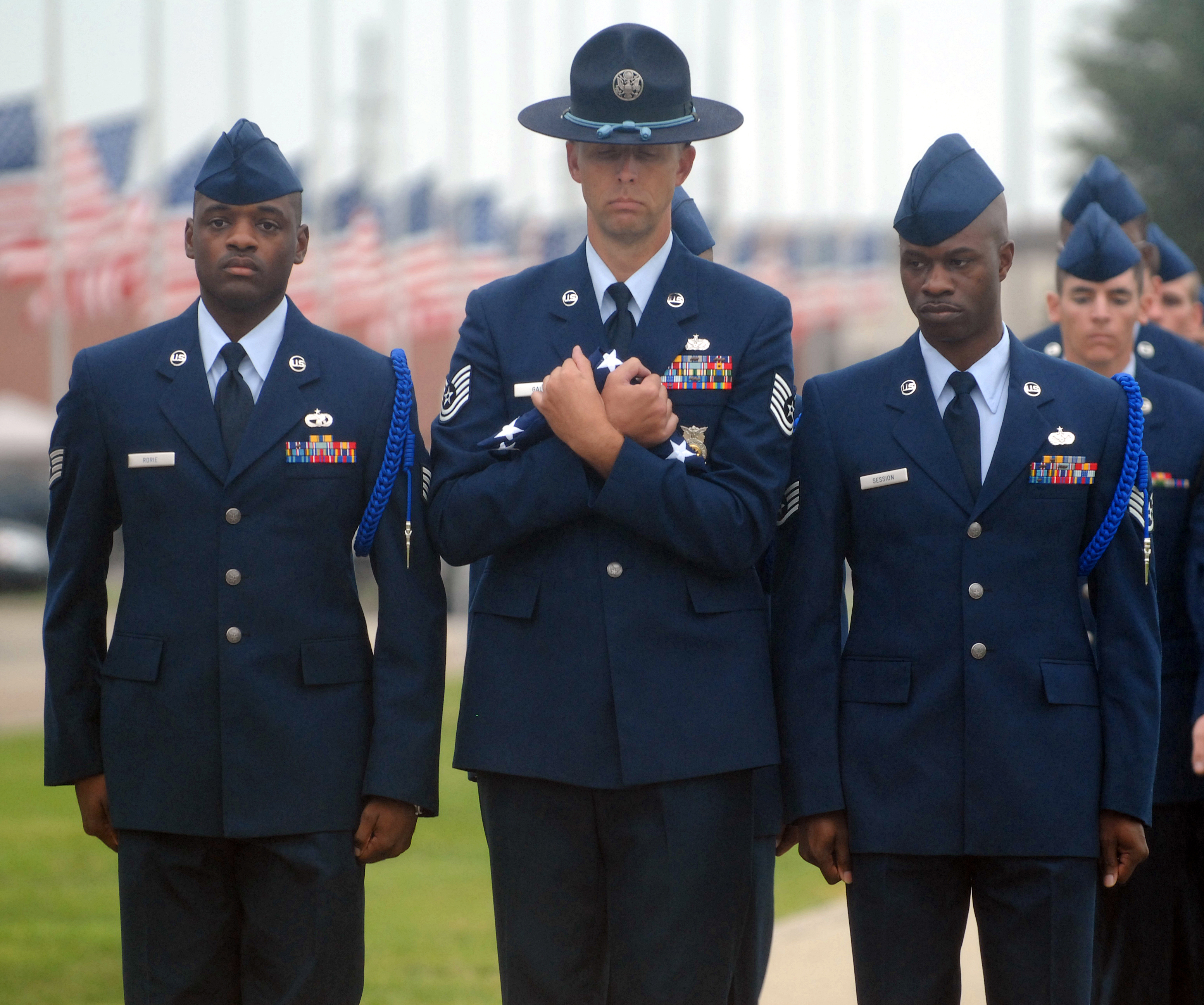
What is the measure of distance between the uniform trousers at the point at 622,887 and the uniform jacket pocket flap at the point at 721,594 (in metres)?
0.32

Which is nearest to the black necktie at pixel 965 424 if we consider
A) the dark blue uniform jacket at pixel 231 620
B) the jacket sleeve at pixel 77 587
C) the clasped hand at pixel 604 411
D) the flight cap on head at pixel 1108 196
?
the clasped hand at pixel 604 411

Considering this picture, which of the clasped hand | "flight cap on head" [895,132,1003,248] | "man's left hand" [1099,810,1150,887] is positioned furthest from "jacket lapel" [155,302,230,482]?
"man's left hand" [1099,810,1150,887]

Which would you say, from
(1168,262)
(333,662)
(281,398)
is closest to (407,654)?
(333,662)

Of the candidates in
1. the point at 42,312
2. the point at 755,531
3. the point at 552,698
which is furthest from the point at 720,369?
the point at 42,312

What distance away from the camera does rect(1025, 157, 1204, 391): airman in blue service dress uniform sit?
16.0ft

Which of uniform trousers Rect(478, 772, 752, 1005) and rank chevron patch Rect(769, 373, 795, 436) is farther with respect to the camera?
rank chevron patch Rect(769, 373, 795, 436)

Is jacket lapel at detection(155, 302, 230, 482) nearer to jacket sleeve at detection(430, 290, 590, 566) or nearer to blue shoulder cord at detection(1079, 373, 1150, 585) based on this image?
jacket sleeve at detection(430, 290, 590, 566)

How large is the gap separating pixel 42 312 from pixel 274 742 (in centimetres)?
1822

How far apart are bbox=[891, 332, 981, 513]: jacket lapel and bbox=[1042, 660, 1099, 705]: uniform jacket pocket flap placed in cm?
35

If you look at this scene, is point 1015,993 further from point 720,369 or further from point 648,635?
→ point 720,369

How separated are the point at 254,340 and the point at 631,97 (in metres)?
0.90

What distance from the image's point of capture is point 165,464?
10.9 ft

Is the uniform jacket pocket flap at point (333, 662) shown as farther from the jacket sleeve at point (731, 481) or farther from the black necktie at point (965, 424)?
the black necktie at point (965, 424)

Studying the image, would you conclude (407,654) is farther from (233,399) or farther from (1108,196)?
(1108,196)
